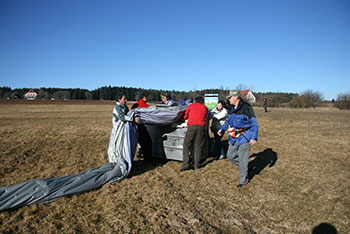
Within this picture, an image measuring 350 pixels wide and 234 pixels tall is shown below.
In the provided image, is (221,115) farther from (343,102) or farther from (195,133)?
(343,102)

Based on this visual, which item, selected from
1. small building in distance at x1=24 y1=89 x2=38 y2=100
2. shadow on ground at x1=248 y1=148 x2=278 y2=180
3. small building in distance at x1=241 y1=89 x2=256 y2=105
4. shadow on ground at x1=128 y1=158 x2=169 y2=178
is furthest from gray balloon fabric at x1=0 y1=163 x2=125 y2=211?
small building in distance at x1=24 y1=89 x2=38 y2=100

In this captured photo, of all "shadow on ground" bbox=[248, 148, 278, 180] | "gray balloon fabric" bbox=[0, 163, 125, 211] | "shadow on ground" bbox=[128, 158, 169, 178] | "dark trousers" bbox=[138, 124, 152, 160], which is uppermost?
"dark trousers" bbox=[138, 124, 152, 160]

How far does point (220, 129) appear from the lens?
5461mm

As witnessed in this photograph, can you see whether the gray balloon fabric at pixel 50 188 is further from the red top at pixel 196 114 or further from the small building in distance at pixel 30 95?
the small building in distance at pixel 30 95

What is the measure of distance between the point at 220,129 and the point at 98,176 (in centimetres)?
307

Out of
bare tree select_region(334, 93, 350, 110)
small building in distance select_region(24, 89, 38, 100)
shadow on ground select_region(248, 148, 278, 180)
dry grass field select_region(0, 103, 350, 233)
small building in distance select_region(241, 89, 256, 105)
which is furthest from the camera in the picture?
small building in distance select_region(24, 89, 38, 100)

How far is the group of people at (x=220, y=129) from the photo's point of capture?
474cm

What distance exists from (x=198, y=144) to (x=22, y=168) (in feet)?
15.8

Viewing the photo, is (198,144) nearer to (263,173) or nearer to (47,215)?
(263,173)

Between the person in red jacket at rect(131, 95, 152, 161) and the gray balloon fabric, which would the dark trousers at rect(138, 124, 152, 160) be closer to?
the person in red jacket at rect(131, 95, 152, 161)

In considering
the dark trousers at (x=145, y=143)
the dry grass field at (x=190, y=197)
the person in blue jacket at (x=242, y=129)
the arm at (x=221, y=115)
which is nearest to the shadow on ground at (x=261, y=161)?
the dry grass field at (x=190, y=197)

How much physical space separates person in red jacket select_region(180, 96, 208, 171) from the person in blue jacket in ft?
2.73

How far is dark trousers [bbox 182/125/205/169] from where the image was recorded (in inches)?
221

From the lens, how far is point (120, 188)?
4531 mm
